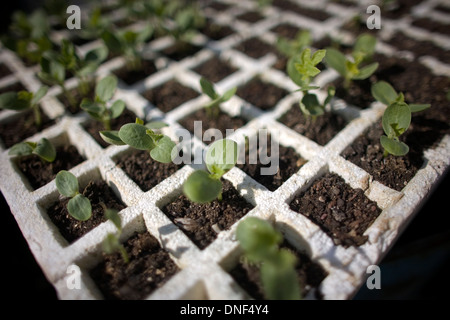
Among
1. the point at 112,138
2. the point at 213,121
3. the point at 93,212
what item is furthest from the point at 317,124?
the point at 93,212

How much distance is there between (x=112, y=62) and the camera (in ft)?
5.16

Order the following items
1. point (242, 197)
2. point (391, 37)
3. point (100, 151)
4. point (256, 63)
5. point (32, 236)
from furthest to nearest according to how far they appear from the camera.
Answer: point (391, 37), point (256, 63), point (100, 151), point (242, 197), point (32, 236)

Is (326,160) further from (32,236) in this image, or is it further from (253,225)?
(32,236)

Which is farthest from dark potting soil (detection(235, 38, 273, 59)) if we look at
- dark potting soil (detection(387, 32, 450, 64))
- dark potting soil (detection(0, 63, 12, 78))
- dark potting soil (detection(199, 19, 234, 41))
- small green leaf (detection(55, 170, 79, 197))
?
dark potting soil (detection(0, 63, 12, 78))

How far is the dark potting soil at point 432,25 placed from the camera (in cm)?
161

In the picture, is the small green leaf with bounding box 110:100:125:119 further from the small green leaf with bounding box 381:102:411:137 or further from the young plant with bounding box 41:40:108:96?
the small green leaf with bounding box 381:102:411:137

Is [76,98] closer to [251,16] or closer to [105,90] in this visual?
[105,90]

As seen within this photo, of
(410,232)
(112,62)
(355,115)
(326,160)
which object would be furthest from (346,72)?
(112,62)

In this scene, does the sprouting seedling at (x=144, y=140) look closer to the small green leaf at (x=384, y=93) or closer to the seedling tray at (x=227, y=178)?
the seedling tray at (x=227, y=178)

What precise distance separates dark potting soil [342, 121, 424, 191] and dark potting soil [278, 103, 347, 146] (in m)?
0.10

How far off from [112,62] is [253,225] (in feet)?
4.11

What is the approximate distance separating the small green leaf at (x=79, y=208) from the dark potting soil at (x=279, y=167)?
1.71 feet

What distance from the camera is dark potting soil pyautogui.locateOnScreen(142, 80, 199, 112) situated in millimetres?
1354

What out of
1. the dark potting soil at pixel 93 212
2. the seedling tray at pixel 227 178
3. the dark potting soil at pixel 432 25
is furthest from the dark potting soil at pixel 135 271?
the dark potting soil at pixel 432 25
